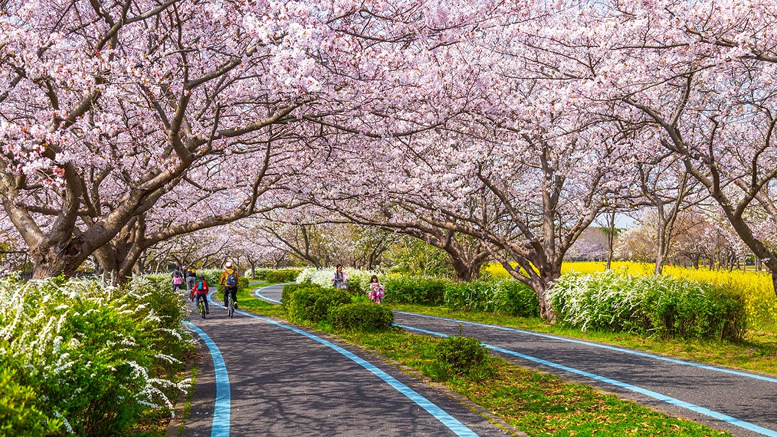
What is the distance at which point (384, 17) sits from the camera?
27.1 ft

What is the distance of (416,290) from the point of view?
25.1 m

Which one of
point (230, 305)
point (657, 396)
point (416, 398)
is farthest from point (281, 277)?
point (657, 396)

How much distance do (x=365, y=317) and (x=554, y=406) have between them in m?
7.55

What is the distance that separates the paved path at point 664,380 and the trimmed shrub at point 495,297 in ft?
16.0

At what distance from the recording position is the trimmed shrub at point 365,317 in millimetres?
14172

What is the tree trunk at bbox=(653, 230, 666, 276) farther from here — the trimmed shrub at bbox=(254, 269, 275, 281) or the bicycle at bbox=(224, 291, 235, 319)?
the trimmed shrub at bbox=(254, 269, 275, 281)

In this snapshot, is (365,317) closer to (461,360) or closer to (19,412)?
(461,360)

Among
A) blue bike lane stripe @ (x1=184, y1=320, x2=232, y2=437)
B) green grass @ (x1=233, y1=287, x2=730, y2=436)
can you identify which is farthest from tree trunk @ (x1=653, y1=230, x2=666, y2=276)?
blue bike lane stripe @ (x1=184, y1=320, x2=232, y2=437)

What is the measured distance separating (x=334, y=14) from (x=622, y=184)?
11660mm

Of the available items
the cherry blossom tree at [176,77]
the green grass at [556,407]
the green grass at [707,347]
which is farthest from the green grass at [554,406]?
the cherry blossom tree at [176,77]

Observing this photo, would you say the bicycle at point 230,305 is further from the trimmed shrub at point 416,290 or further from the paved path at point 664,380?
the paved path at point 664,380

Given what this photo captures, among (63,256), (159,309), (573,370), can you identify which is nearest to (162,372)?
(159,309)

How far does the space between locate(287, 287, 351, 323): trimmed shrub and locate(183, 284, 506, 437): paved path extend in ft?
16.6

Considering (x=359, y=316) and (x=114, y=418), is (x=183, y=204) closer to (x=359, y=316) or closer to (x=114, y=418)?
(x=359, y=316)
